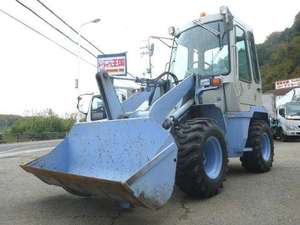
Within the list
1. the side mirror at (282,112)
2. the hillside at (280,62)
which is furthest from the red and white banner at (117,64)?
the hillside at (280,62)

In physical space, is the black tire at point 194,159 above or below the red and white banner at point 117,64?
below

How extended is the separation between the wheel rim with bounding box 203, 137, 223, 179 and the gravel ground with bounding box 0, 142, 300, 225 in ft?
1.29

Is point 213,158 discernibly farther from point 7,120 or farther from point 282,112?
point 7,120

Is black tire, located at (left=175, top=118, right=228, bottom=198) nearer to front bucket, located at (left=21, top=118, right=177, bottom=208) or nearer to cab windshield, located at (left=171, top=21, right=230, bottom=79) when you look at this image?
front bucket, located at (left=21, top=118, right=177, bottom=208)

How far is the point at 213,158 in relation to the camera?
6.79 metres

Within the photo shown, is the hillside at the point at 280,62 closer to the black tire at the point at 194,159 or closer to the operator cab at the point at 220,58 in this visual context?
the operator cab at the point at 220,58

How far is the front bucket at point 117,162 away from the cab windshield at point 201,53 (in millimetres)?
2495

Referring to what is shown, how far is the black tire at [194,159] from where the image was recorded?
234 inches

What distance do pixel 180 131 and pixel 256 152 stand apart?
3.02 metres

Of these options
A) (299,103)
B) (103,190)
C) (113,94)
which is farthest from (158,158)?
(299,103)

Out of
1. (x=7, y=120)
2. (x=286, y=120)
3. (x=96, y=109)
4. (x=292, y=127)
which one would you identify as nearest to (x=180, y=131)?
(x=96, y=109)

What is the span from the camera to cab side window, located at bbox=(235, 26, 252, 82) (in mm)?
8352

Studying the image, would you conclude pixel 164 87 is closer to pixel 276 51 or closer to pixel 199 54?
pixel 199 54

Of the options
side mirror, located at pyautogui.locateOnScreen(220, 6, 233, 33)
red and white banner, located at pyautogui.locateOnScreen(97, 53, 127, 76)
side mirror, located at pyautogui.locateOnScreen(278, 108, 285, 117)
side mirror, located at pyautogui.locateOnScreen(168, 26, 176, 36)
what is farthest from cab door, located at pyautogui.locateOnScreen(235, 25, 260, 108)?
red and white banner, located at pyautogui.locateOnScreen(97, 53, 127, 76)
